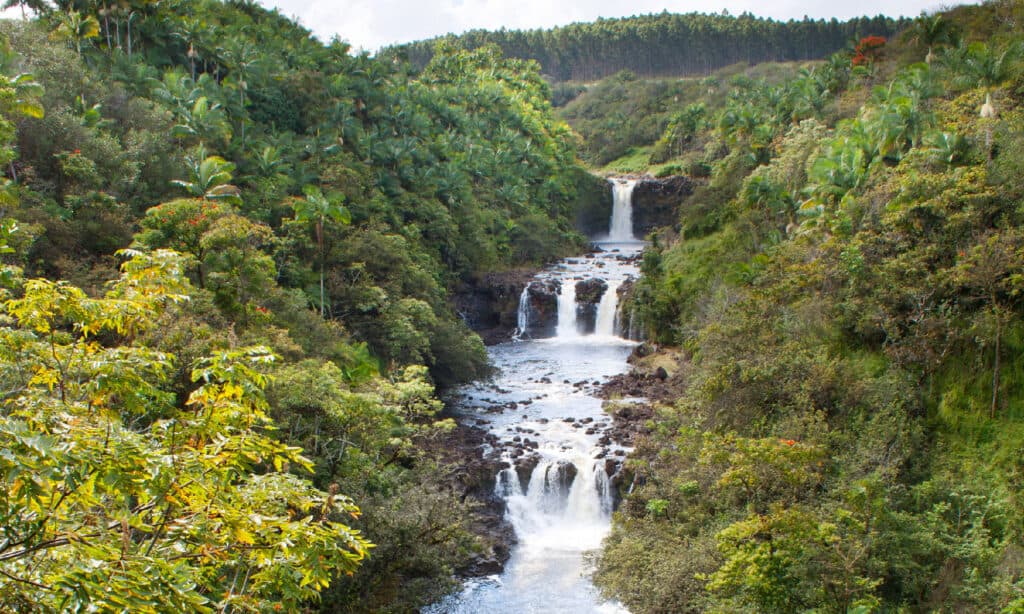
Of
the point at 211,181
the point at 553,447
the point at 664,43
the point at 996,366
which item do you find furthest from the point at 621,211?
the point at 664,43

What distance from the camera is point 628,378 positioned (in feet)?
103

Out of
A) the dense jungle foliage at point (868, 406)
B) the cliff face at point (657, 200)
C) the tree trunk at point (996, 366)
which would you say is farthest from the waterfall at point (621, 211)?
the tree trunk at point (996, 366)

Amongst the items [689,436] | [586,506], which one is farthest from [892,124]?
[586,506]

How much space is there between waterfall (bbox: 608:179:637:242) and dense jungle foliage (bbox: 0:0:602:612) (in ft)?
11.7

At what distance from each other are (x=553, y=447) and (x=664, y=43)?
108 meters

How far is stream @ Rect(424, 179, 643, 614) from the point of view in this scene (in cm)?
1717

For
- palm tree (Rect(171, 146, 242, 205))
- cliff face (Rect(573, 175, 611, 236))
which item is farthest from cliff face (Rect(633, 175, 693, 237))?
palm tree (Rect(171, 146, 242, 205))

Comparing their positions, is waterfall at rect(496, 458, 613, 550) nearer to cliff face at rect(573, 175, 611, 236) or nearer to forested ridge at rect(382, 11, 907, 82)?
cliff face at rect(573, 175, 611, 236)

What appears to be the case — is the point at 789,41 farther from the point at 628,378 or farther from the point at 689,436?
the point at 689,436

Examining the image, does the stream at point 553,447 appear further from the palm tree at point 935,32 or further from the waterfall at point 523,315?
the palm tree at point 935,32

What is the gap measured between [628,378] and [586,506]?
35.9ft

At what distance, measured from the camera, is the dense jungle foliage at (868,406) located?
41.8 ft

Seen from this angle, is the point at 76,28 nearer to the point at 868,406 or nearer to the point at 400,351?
the point at 400,351

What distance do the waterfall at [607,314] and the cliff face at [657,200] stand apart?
20702 millimetres
